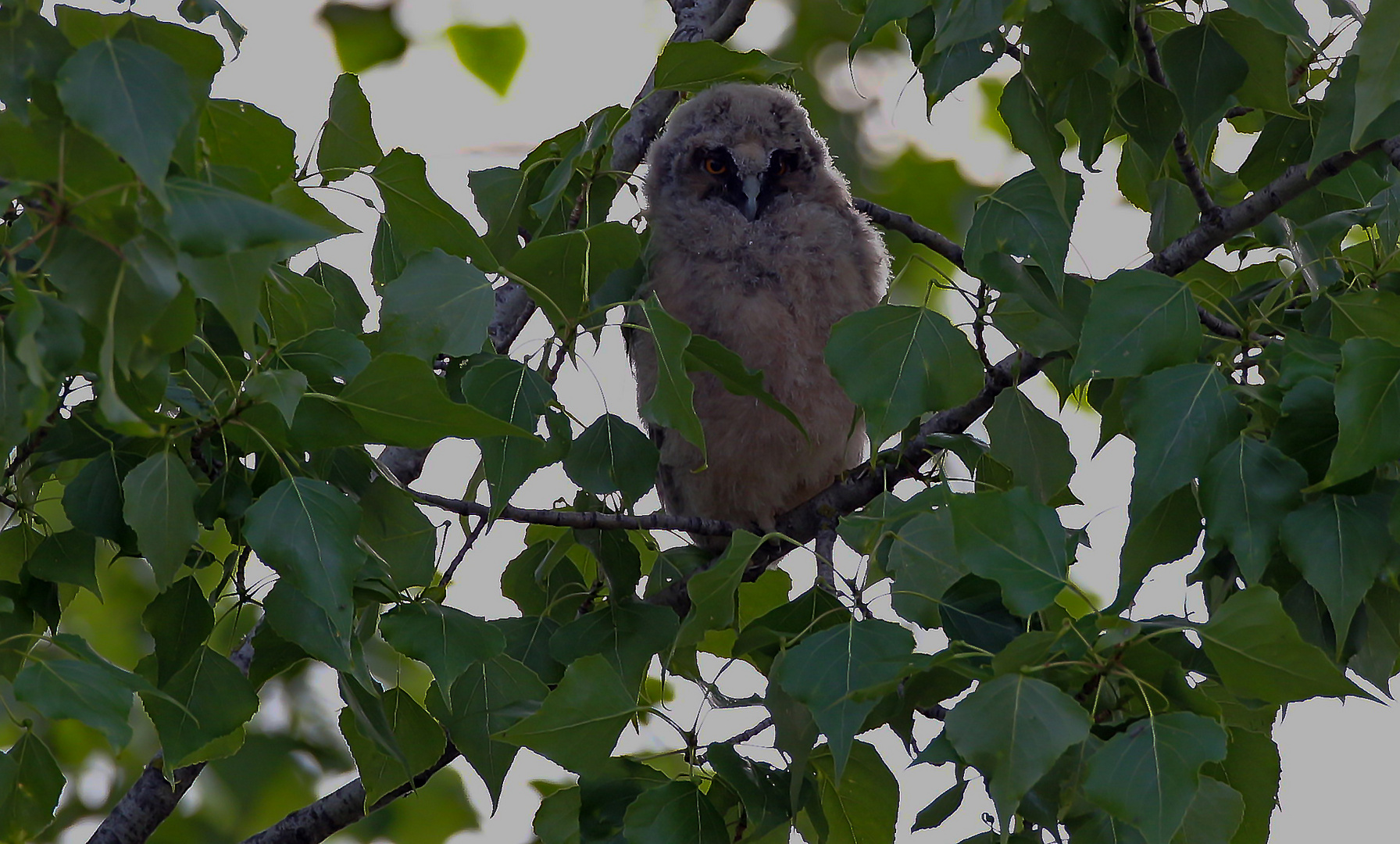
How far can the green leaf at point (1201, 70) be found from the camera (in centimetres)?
177

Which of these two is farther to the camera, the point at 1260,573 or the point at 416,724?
the point at 416,724

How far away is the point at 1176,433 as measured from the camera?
1547 mm

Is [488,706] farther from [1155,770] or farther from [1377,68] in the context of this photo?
[1377,68]

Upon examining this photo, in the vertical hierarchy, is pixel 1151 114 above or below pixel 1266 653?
above

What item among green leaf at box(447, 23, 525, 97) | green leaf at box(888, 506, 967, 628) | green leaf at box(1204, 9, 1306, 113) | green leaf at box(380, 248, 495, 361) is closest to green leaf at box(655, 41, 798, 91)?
green leaf at box(380, 248, 495, 361)

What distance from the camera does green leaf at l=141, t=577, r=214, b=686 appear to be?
1.80 m

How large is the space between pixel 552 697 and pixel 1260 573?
847 mm

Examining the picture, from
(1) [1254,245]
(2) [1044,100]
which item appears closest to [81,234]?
(2) [1044,100]

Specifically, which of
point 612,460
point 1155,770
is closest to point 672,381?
point 612,460

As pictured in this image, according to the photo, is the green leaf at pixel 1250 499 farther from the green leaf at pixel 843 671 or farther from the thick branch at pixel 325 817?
the thick branch at pixel 325 817

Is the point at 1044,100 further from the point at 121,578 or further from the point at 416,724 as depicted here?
the point at 121,578

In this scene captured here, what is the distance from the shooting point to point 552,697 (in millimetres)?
1716

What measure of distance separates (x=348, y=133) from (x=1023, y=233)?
1043 millimetres

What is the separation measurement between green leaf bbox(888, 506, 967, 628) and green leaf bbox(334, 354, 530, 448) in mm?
566
